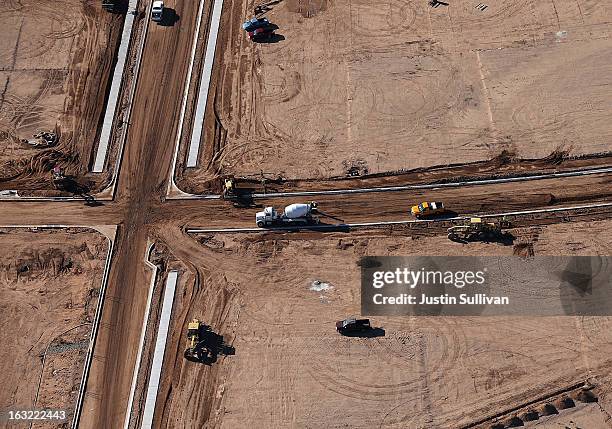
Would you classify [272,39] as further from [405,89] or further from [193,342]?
[193,342]

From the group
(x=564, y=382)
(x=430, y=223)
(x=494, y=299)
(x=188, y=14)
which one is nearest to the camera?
(x=564, y=382)

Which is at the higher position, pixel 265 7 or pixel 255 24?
pixel 265 7

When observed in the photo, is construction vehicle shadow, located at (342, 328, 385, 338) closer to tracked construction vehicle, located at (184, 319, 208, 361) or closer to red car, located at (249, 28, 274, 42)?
tracked construction vehicle, located at (184, 319, 208, 361)

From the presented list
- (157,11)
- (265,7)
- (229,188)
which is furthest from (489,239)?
(157,11)

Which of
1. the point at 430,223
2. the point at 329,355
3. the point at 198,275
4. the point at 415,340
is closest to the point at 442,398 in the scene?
the point at 415,340

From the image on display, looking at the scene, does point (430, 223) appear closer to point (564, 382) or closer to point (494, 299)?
point (494, 299)
